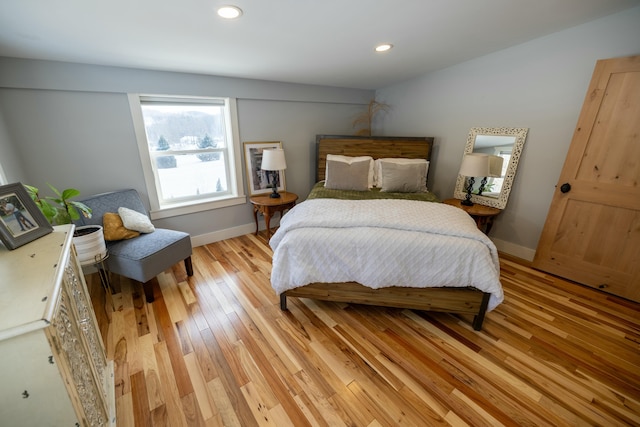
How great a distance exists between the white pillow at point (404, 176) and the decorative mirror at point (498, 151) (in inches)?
23.7

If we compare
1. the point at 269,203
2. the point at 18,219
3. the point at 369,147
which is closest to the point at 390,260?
the point at 269,203

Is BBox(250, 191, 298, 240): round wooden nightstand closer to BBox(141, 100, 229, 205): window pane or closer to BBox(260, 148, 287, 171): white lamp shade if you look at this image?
BBox(260, 148, 287, 171): white lamp shade

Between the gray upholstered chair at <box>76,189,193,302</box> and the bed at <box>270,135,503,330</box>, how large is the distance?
38.1 inches

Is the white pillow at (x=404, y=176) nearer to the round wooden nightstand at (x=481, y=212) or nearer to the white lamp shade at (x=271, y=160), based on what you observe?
the round wooden nightstand at (x=481, y=212)

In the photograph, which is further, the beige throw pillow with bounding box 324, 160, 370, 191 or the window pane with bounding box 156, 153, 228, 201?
the beige throw pillow with bounding box 324, 160, 370, 191

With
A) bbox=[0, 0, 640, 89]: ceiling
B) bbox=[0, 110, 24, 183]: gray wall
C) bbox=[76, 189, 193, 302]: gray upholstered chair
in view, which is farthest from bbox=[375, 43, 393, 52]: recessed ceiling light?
bbox=[0, 110, 24, 183]: gray wall

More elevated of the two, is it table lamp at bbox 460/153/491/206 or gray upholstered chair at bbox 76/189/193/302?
table lamp at bbox 460/153/491/206

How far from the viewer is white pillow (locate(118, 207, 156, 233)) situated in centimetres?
222

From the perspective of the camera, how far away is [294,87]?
3279mm

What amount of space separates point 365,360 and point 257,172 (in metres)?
2.56

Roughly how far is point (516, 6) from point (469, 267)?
5.73 ft

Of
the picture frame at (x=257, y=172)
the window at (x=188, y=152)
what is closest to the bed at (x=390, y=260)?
the picture frame at (x=257, y=172)

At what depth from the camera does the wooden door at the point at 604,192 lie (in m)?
1.92

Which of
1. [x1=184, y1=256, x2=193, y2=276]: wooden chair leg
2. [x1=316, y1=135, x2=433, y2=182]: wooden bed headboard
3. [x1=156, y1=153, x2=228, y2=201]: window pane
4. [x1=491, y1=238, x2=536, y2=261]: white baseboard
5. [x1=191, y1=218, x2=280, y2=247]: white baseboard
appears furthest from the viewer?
[x1=316, y1=135, x2=433, y2=182]: wooden bed headboard
